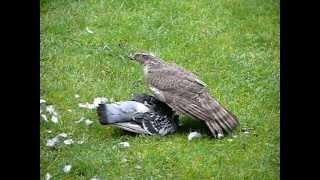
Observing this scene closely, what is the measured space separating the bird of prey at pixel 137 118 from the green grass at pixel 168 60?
9 centimetres

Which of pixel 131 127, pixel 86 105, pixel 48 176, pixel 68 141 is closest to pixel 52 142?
pixel 68 141

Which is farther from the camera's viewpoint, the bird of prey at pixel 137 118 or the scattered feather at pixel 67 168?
the bird of prey at pixel 137 118

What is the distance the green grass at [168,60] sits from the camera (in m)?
6.68

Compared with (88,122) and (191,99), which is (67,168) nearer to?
(88,122)

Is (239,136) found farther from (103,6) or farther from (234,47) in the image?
(103,6)

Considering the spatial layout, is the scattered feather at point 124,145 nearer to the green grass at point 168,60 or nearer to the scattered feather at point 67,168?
the green grass at point 168,60

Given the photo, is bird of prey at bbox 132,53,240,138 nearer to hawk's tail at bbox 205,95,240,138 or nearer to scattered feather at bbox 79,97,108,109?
hawk's tail at bbox 205,95,240,138

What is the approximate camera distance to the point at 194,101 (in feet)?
23.5

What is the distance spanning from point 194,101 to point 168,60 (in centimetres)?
192

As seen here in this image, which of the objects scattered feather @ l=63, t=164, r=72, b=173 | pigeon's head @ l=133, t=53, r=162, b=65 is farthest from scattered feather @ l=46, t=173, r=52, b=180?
pigeon's head @ l=133, t=53, r=162, b=65

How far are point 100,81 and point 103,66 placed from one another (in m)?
0.46

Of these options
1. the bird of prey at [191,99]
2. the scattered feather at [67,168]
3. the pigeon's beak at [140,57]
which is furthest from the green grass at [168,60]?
the pigeon's beak at [140,57]

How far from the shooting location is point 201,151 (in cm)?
688

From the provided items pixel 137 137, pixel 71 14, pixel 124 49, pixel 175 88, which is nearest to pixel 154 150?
pixel 137 137
